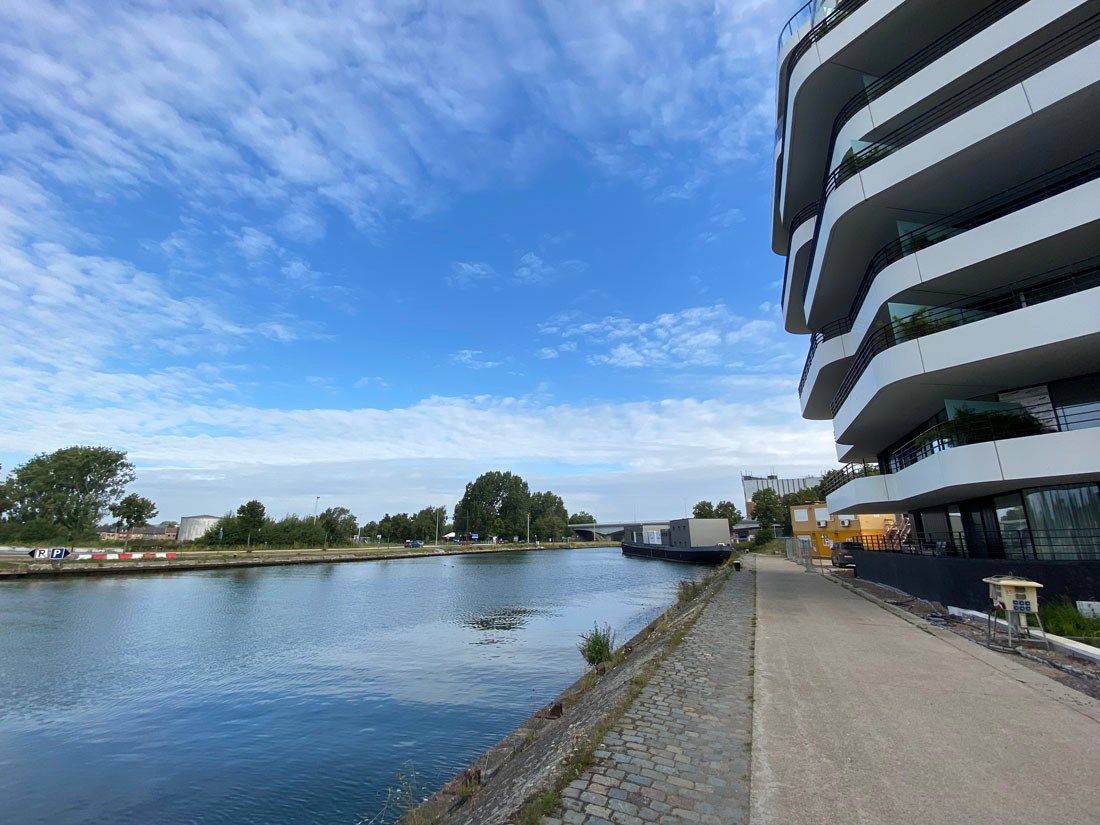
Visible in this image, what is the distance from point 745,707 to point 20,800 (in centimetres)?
1153

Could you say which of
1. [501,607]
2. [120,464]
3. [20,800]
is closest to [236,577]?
[501,607]

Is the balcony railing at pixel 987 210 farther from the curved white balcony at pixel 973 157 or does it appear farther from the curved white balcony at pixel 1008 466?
Result: the curved white balcony at pixel 1008 466

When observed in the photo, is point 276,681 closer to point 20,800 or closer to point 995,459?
point 20,800

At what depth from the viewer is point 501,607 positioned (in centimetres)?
2839

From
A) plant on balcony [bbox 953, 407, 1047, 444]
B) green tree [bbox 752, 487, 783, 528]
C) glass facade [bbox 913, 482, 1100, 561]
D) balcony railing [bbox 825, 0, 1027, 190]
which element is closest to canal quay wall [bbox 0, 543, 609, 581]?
plant on balcony [bbox 953, 407, 1047, 444]

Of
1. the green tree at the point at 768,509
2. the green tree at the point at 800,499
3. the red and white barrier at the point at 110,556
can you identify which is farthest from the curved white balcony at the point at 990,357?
the green tree at the point at 768,509

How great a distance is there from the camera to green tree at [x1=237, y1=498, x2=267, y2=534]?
251ft

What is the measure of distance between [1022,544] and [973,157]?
409 inches

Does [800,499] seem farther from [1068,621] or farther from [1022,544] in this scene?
[1068,621]

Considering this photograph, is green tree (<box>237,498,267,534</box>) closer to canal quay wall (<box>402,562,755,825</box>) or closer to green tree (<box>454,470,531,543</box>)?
green tree (<box>454,470,531,543</box>)

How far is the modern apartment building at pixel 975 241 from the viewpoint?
1166cm

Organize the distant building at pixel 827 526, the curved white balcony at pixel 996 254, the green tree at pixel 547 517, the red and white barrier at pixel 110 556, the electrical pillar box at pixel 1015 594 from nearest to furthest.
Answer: the electrical pillar box at pixel 1015 594, the curved white balcony at pixel 996 254, the distant building at pixel 827 526, the red and white barrier at pixel 110 556, the green tree at pixel 547 517

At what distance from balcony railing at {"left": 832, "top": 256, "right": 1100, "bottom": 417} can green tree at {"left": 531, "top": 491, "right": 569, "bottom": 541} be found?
132 metres

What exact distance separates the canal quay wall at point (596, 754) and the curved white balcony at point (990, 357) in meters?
8.84
